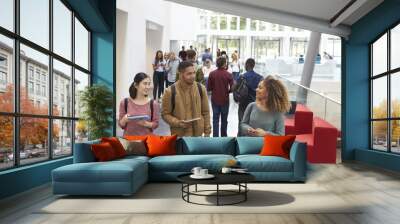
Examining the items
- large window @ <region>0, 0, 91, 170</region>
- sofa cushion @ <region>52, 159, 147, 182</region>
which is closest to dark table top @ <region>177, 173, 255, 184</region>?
sofa cushion @ <region>52, 159, 147, 182</region>

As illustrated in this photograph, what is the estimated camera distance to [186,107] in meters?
10.0

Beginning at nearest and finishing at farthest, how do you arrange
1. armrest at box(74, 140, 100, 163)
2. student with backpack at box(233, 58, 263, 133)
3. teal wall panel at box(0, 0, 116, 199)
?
armrest at box(74, 140, 100, 163), teal wall panel at box(0, 0, 116, 199), student with backpack at box(233, 58, 263, 133)

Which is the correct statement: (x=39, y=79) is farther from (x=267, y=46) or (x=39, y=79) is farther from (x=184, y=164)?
(x=267, y=46)

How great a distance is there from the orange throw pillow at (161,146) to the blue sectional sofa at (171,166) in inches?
6.8

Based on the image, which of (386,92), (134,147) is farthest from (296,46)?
(134,147)

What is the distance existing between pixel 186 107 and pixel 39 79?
3.60m

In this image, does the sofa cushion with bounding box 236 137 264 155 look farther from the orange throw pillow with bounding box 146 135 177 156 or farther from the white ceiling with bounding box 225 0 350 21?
the white ceiling with bounding box 225 0 350 21

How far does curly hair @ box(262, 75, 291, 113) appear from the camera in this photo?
34.8 feet

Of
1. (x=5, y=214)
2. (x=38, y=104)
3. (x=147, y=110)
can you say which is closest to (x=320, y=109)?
(x=147, y=110)

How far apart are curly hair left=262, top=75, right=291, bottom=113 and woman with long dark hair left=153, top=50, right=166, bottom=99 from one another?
110 inches

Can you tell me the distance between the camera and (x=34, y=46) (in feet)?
22.7

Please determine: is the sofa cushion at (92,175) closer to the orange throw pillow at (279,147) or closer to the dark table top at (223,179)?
the dark table top at (223,179)

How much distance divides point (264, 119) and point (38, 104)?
513 cm

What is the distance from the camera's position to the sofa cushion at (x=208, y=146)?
816 cm
